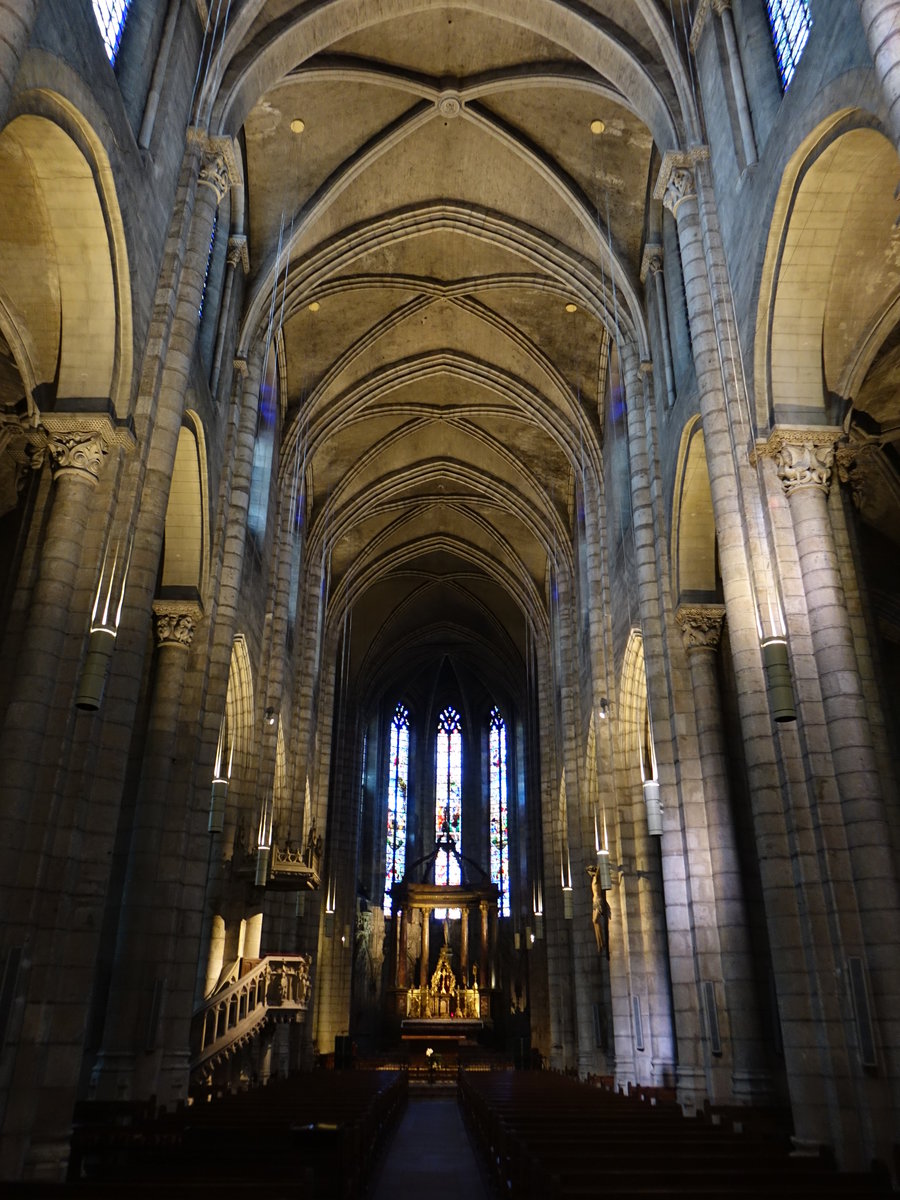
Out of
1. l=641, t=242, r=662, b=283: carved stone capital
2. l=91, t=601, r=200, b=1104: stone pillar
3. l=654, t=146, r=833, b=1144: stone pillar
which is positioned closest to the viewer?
l=654, t=146, r=833, b=1144: stone pillar

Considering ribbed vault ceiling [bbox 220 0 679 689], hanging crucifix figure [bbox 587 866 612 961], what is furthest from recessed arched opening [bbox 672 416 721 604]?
hanging crucifix figure [bbox 587 866 612 961]

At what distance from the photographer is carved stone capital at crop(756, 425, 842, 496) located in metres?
10.7

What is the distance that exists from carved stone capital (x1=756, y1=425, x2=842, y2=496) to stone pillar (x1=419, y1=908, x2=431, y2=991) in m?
31.8

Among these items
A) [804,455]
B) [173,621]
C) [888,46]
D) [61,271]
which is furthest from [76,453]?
[888,46]

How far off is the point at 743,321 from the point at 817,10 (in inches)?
129

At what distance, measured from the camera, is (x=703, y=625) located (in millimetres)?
15164

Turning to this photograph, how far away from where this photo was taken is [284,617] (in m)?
22.8

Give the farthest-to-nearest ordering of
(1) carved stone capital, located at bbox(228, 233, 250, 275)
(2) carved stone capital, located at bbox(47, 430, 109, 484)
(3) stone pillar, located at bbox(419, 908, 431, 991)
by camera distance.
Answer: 1. (3) stone pillar, located at bbox(419, 908, 431, 991)
2. (1) carved stone capital, located at bbox(228, 233, 250, 275)
3. (2) carved stone capital, located at bbox(47, 430, 109, 484)

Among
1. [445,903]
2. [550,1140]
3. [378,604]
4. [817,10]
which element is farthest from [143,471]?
[445,903]

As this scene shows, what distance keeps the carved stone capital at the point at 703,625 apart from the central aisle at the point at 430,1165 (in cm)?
796

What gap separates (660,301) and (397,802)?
30067mm

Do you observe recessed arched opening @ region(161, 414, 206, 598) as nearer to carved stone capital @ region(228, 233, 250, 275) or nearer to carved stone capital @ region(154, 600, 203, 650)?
carved stone capital @ region(154, 600, 203, 650)

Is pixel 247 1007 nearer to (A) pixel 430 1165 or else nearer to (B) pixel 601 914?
(A) pixel 430 1165

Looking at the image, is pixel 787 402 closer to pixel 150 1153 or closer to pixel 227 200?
pixel 150 1153
